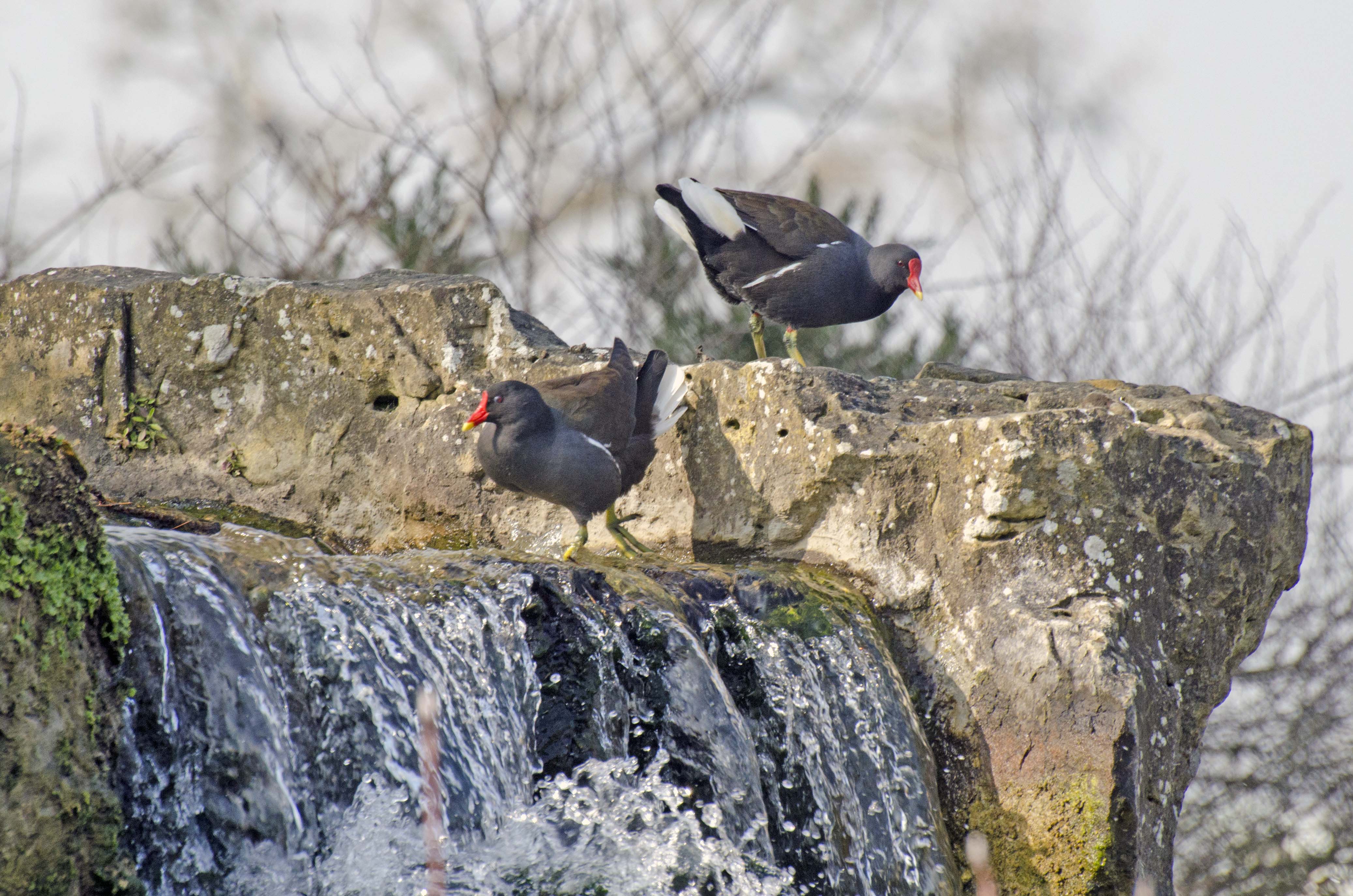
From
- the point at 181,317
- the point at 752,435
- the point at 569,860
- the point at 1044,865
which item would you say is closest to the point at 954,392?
the point at 752,435

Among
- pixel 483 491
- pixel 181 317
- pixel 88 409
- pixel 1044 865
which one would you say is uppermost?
pixel 181 317

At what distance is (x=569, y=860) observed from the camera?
8.52 ft

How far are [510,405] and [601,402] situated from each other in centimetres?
29

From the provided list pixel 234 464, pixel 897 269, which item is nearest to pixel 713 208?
pixel 897 269

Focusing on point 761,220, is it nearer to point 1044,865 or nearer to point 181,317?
point 181,317

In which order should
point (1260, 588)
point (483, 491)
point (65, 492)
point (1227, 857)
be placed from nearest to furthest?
point (65, 492) < point (1260, 588) < point (483, 491) < point (1227, 857)

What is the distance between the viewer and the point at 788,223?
15.8 ft

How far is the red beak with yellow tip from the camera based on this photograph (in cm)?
357

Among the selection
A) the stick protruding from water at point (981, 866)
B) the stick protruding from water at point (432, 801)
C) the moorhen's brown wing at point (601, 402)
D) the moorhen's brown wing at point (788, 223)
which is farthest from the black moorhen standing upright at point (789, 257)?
the stick protruding from water at point (432, 801)

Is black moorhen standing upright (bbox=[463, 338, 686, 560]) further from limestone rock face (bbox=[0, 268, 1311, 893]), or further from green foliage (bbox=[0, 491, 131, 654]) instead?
green foliage (bbox=[0, 491, 131, 654])

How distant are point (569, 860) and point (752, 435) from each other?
61.1 inches

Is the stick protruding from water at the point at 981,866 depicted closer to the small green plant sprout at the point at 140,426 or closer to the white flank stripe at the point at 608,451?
the white flank stripe at the point at 608,451

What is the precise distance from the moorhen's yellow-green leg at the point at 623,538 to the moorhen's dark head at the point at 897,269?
156 cm

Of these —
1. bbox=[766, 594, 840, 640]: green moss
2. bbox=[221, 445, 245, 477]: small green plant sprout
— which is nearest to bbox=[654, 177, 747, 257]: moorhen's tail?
bbox=[221, 445, 245, 477]: small green plant sprout
